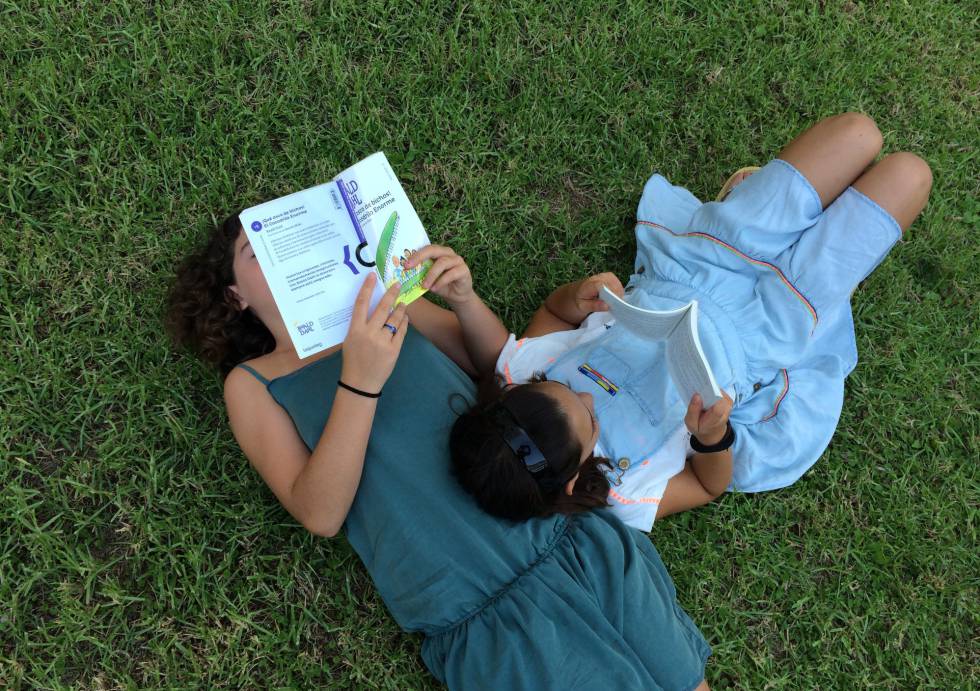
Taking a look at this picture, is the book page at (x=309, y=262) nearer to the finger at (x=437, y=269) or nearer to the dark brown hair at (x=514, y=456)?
the finger at (x=437, y=269)

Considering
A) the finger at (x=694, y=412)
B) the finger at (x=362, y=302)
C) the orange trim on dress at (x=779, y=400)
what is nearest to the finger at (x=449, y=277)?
the finger at (x=362, y=302)

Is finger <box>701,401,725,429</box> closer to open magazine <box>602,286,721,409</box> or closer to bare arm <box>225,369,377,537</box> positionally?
open magazine <box>602,286,721,409</box>

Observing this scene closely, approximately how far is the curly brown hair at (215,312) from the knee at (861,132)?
2272mm

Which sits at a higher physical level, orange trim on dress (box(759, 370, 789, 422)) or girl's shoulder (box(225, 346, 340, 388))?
girl's shoulder (box(225, 346, 340, 388))

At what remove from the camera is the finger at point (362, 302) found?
5.94 ft

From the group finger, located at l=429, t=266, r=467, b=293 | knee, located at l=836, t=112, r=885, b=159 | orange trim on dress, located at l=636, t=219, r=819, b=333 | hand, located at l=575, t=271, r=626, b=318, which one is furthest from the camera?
knee, located at l=836, t=112, r=885, b=159

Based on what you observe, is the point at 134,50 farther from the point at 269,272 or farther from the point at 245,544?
the point at 245,544

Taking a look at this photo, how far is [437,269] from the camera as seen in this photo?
1.97 m

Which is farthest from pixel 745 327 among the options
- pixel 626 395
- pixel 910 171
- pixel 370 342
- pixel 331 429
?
pixel 331 429

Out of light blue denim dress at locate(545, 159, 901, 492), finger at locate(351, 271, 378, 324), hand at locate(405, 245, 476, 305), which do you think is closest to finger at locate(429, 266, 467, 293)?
hand at locate(405, 245, 476, 305)

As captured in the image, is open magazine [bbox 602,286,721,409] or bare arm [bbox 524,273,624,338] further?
bare arm [bbox 524,273,624,338]

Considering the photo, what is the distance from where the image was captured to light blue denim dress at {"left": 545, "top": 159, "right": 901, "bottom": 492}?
7.68 feet

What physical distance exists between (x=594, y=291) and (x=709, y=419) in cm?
61

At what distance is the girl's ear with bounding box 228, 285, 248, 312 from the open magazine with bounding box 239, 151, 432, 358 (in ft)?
→ 1.10
